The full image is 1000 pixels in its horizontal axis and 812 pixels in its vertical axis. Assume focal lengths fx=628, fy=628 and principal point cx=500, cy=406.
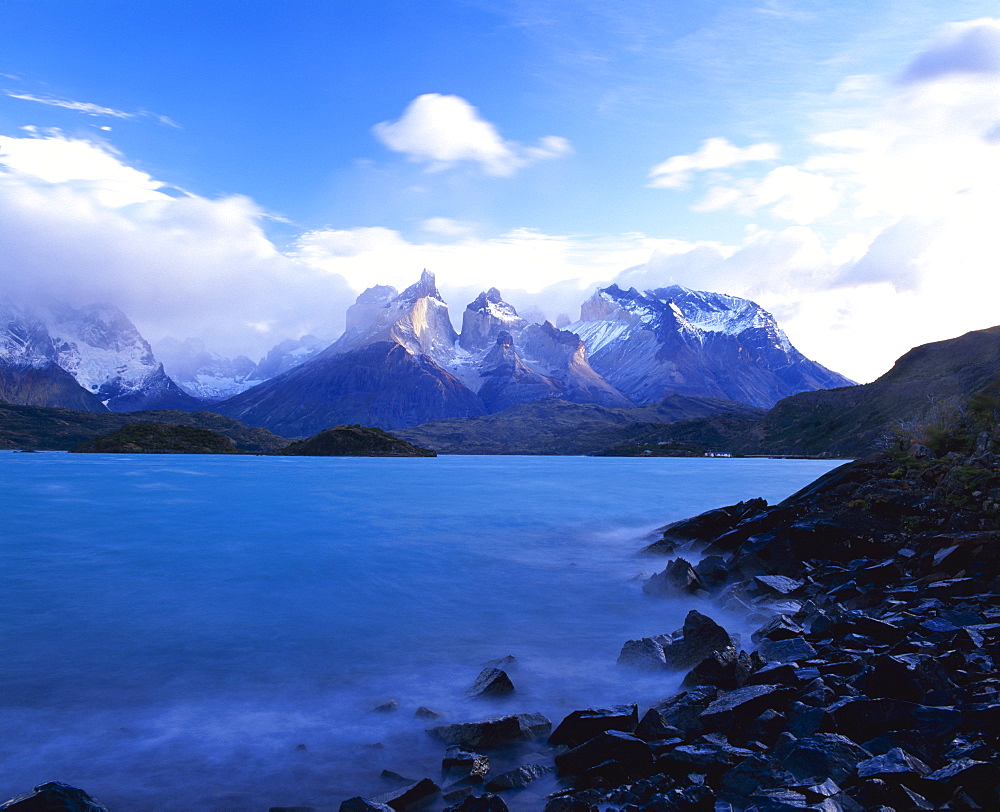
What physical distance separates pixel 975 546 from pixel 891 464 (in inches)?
651

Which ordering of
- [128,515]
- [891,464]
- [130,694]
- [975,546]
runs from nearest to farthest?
[130,694]
[975,546]
[891,464]
[128,515]

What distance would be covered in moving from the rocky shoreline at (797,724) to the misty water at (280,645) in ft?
2.98

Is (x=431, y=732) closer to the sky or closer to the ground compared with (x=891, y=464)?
closer to the ground

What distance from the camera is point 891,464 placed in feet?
104

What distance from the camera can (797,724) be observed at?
927 centimetres

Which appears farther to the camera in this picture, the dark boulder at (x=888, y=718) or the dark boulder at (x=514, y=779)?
the dark boulder at (x=514, y=779)

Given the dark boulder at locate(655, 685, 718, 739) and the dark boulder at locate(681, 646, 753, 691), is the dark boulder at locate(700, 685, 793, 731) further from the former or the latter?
the dark boulder at locate(681, 646, 753, 691)

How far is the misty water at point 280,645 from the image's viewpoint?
420 inches

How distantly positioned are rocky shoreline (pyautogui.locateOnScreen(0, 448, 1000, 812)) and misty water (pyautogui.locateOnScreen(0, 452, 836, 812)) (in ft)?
2.98

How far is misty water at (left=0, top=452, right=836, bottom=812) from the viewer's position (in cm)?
1068

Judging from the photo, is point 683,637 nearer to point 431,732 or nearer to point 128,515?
point 431,732

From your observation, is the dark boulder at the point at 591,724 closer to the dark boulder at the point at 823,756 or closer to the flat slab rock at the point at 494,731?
the flat slab rock at the point at 494,731

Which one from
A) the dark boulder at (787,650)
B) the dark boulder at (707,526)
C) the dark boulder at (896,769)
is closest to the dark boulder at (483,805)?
the dark boulder at (896,769)

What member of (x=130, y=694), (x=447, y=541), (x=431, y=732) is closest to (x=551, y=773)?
(x=431, y=732)
